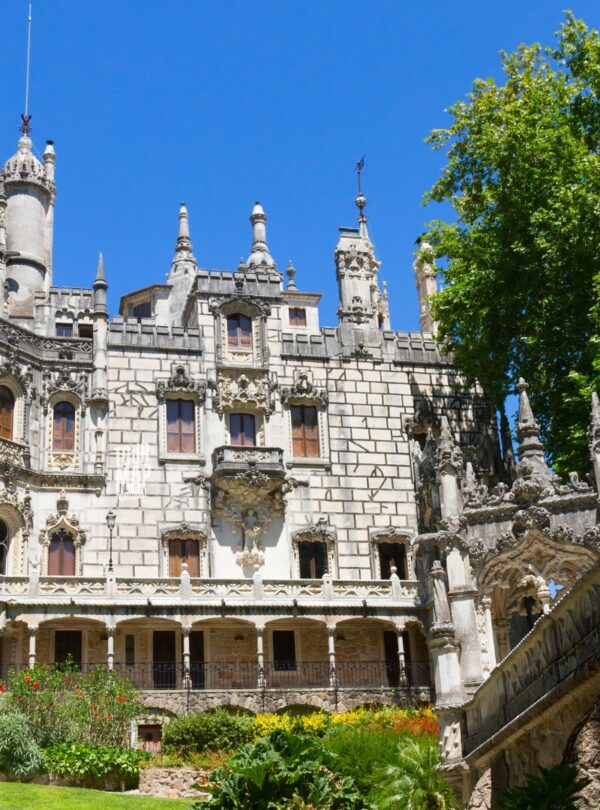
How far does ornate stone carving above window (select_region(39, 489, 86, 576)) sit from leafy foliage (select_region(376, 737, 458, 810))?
19611 millimetres

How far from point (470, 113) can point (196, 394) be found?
45.9 feet

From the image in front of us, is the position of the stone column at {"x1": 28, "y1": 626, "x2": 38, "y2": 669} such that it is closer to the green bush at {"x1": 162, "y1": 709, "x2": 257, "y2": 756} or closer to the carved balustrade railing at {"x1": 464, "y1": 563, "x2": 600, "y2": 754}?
the green bush at {"x1": 162, "y1": 709, "x2": 257, "y2": 756}

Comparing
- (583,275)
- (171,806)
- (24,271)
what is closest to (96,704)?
(171,806)

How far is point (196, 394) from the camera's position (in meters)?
42.3

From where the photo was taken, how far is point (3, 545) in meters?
38.2

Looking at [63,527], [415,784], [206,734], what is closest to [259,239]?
[63,527]

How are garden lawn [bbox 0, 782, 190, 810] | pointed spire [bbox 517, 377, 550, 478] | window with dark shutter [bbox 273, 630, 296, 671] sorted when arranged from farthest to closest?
1. window with dark shutter [bbox 273, 630, 296, 671]
2. pointed spire [bbox 517, 377, 550, 478]
3. garden lawn [bbox 0, 782, 190, 810]

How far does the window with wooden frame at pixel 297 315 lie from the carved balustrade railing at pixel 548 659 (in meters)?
47.0

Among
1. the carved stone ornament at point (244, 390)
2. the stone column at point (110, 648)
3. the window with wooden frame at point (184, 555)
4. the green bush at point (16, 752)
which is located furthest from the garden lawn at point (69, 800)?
the carved stone ornament at point (244, 390)

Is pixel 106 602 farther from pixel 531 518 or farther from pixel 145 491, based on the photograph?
pixel 531 518

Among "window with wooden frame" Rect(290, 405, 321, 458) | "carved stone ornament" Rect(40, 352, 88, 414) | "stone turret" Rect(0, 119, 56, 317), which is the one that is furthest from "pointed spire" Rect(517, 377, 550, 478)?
"stone turret" Rect(0, 119, 56, 317)

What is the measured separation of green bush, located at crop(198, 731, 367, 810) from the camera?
16641 mm

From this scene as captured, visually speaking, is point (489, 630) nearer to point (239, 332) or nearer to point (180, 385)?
point (180, 385)

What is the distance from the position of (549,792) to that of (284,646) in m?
27.8
